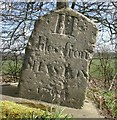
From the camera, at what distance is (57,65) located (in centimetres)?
654

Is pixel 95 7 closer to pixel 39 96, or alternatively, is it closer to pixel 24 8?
pixel 24 8

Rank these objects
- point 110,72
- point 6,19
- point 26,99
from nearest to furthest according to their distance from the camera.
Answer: point 26,99, point 6,19, point 110,72

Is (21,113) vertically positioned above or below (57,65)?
below

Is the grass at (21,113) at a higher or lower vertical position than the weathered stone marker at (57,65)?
lower

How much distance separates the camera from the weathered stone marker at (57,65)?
6.50 m

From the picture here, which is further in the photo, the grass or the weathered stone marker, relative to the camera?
the weathered stone marker

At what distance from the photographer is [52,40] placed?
6535 millimetres

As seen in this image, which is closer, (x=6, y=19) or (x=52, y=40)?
(x=52, y=40)

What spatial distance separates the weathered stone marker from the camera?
6504 mm

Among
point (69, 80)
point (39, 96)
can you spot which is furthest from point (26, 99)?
point (69, 80)

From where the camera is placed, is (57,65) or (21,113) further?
(57,65)

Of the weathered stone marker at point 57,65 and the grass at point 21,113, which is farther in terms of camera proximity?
the weathered stone marker at point 57,65

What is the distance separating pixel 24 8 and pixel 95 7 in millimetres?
2122

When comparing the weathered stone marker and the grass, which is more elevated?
the weathered stone marker
